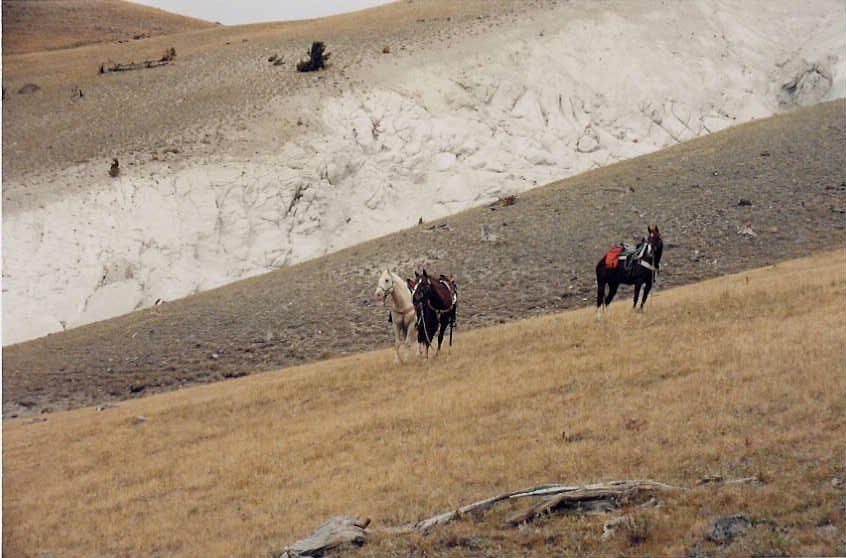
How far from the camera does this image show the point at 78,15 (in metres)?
101

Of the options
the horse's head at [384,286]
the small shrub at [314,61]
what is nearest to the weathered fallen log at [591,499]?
the horse's head at [384,286]

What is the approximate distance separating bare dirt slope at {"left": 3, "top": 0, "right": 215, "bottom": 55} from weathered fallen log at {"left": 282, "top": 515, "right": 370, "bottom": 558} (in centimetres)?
8348

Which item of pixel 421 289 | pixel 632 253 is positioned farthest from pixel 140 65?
pixel 632 253

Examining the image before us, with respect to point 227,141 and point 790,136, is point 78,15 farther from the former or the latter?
point 790,136

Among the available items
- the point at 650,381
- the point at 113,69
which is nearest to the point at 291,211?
the point at 113,69

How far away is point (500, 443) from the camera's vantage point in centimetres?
1622

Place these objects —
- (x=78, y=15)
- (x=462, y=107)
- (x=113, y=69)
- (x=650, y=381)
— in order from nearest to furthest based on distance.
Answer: (x=650, y=381) < (x=462, y=107) < (x=113, y=69) < (x=78, y=15)

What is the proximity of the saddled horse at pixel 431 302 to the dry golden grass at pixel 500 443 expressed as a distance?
0.99m

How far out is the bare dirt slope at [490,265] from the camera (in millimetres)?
34375

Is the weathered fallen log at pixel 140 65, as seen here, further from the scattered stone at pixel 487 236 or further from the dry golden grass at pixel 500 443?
the dry golden grass at pixel 500 443

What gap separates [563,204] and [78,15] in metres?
77.7

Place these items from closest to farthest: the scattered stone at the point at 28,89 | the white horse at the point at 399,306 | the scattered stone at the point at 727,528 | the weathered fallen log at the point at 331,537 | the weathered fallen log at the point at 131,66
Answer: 1. the scattered stone at the point at 727,528
2. the weathered fallen log at the point at 331,537
3. the white horse at the point at 399,306
4. the scattered stone at the point at 28,89
5. the weathered fallen log at the point at 131,66

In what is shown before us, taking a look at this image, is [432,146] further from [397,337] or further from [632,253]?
[632,253]

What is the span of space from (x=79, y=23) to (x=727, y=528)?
10138 centimetres
